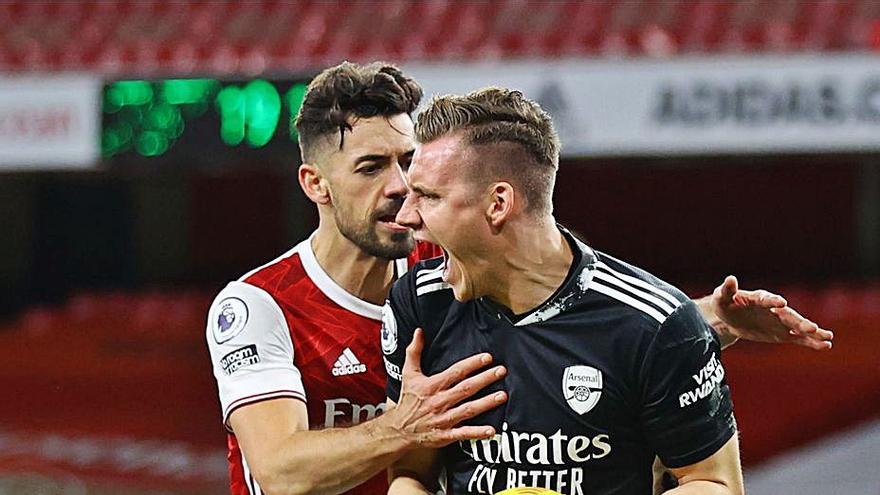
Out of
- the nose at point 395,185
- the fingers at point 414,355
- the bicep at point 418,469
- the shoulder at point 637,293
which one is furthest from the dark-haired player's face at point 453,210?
the nose at point 395,185

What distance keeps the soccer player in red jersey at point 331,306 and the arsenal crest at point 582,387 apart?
48cm

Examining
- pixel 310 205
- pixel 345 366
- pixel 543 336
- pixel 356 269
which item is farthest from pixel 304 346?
pixel 310 205

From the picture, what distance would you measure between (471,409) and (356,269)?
72 cm

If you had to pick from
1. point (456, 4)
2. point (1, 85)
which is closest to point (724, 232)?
point (456, 4)

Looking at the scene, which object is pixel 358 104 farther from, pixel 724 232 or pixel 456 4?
pixel 724 232

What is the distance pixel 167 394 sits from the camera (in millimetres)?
8750

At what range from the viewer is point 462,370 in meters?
2.61

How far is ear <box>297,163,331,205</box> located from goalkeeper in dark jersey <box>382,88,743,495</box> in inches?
23.1

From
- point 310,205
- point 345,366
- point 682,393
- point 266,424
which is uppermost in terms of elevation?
point 310,205

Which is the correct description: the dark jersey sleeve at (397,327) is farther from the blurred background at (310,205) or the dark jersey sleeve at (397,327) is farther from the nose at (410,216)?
the blurred background at (310,205)

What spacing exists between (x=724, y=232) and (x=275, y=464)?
858 centimetres

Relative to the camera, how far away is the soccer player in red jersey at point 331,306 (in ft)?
9.75

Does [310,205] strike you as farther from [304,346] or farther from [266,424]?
[266,424]

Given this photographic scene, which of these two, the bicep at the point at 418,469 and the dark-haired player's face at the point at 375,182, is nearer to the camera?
the bicep at the point at 418,469
